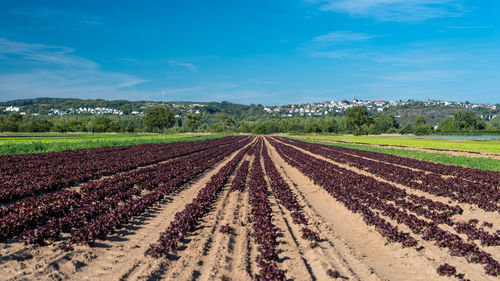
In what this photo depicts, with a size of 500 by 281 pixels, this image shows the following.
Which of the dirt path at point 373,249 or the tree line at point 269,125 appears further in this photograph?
the tree line at point 269,125

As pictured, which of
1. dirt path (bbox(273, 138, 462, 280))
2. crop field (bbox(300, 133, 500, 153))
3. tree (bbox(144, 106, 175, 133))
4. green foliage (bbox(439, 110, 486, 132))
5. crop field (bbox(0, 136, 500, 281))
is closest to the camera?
crop field (bbox(0, 136, 500, 281))

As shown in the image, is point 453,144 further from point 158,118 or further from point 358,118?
point 158,118

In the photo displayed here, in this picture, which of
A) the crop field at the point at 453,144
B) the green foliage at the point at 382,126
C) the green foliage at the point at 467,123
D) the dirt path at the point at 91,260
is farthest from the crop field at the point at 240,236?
the green foliage at the point at 382,126

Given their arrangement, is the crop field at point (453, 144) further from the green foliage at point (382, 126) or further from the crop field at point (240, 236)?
the green foliage at point (382, 126)

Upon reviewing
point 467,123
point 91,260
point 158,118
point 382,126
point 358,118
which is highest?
point 358,118

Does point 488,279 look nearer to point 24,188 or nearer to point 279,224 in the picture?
point 279,224

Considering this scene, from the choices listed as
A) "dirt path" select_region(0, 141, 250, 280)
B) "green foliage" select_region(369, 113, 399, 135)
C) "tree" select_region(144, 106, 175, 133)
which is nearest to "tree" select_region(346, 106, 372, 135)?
"green foliage" select_region(369, 113, 399, 135)

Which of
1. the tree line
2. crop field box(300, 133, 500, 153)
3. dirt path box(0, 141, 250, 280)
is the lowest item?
dirt path box(0, 141, 250, 280)

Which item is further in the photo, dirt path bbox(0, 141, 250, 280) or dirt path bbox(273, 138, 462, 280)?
dirt path bbox(273, 138, 462, 280)

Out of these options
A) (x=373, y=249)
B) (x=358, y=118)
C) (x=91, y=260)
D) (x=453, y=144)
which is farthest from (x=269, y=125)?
(x=91, y=260)

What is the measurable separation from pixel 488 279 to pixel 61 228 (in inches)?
375

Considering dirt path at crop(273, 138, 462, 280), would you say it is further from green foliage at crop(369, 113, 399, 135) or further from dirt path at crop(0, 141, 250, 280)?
green foliage at crop(369, 113, 399, 135)

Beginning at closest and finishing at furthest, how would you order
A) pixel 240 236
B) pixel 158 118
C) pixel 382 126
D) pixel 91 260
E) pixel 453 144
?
pixel 91 260 < pixel 240 236 < pixel 453 144 < pixel 158 118 < pixel 382 126

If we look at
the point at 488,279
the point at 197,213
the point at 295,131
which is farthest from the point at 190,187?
the point at 295,131
